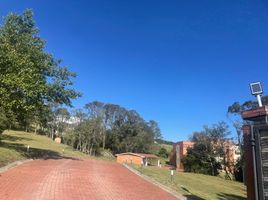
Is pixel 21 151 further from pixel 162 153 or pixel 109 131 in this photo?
pixel 162 153

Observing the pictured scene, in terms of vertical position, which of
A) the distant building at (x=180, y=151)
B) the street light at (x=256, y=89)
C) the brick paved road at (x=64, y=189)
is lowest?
the brick paved road at (x=64, y=189)

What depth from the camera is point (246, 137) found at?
32.8 feet

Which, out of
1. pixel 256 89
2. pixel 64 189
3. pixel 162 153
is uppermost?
pixel 162 153

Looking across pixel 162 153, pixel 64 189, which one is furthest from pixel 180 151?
pixel 64 189

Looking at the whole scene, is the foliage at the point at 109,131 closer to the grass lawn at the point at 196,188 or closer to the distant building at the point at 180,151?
the distant building at the point at 180,151

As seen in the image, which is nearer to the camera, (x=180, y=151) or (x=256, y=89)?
(x=256, y=89)

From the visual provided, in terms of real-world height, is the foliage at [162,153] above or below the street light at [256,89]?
above

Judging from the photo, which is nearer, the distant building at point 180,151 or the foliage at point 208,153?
the foliage at point 208,153

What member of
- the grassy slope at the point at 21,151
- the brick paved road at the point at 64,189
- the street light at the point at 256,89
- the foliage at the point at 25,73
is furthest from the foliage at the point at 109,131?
the street light at the point at 256,89

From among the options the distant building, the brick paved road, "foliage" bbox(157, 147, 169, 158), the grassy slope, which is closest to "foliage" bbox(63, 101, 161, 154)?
"foliage" bbox(157, 147, 169, 158)

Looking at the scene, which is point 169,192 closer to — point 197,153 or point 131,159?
point 197,153

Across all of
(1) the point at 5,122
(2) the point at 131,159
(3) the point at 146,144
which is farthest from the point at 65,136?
(1) the point at 5,122

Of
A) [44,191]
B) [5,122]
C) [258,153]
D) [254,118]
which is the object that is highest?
[5,122]

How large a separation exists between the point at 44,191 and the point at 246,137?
25.6ft
